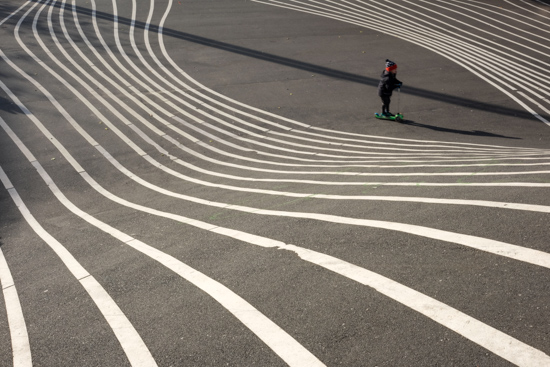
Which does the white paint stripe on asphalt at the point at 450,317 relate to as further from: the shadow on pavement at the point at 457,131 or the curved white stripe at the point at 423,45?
the curved white stripe at the point at 423,45

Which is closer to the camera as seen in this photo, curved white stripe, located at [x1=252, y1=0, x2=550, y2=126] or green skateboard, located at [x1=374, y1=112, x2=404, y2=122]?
green skateboard, located at [x1=374, y1=112, x2=404, y2=122]

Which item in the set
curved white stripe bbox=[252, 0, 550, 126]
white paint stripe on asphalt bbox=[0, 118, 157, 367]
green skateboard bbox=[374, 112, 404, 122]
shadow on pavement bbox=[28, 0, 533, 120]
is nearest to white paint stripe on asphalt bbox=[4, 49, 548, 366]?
white paint stripe on asphalt bbox=[0, 118, 157, 367]

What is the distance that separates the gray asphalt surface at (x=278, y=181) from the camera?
15.9 feet

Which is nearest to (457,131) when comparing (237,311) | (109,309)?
(237,311)

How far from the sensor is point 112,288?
6324mm

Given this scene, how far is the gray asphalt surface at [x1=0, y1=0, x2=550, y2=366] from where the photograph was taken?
4.85m

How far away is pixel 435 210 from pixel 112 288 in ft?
14.3

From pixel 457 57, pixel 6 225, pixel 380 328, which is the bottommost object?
Result: pixel 6 225

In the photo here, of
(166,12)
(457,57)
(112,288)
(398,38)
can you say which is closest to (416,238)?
(112,288)

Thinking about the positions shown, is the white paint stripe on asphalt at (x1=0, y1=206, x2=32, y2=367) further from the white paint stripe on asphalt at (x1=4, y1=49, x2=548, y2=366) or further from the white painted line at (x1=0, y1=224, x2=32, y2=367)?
the white paint stripe on asphalt at (x1=4, y1=49, x2=548, y2=366)

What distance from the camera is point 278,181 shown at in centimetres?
1078

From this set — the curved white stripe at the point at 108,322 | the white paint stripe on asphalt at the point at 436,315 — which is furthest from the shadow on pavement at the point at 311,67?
the curved white stripe at the point at 108,322

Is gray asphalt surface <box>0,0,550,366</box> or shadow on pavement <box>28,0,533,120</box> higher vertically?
shadow on pavement <box>28,0,533,120</box>

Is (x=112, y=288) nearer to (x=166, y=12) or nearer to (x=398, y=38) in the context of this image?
(x=398, y=38)
